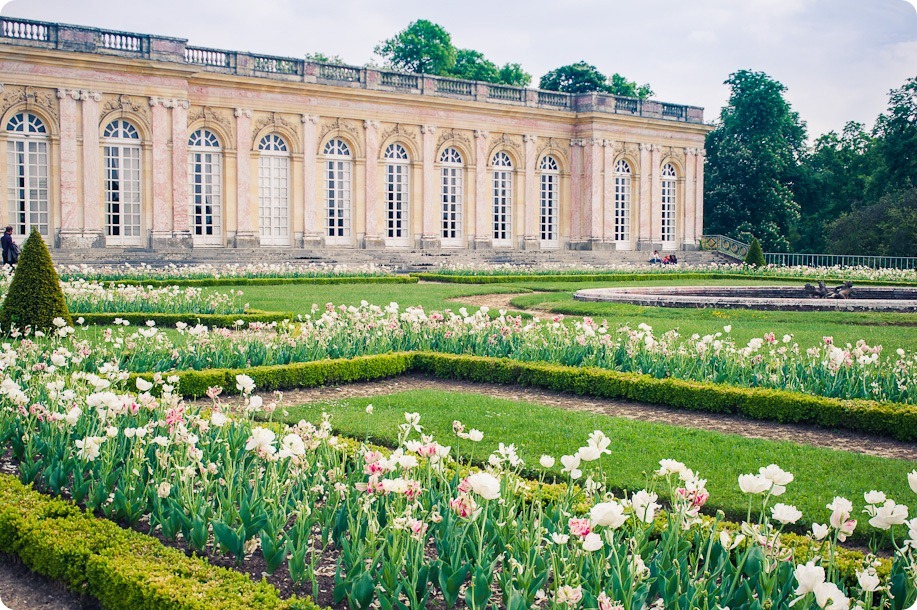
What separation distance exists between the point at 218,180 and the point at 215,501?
30535 mm

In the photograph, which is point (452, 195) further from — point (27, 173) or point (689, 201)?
point (27, 173)

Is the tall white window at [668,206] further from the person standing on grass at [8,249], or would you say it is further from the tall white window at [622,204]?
the person standing on grass at [8,249]

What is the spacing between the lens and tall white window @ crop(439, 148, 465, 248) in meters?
39.6

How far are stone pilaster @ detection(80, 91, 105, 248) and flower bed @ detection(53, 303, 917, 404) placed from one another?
65.9 feet

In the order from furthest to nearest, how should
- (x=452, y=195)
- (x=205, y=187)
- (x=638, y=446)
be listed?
(x=452, y=195) → (x=205, y=187) → (x=638, y=446)

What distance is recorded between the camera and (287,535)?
462 centimetres

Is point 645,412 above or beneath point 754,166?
beneath

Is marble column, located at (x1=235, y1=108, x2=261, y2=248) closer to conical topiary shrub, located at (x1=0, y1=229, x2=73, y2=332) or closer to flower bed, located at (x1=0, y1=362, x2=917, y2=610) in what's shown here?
conical topiary shrub, located at (x1=0, y1=229, x2=73, y2=332)

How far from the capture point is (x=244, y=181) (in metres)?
34.3

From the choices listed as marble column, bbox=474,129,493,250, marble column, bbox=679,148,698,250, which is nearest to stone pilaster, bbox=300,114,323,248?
marble column, bbox=474,129,493,250

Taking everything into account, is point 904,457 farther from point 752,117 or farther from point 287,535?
point 752,117

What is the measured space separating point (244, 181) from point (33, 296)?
22335 millimetres

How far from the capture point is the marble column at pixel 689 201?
45.4 metres

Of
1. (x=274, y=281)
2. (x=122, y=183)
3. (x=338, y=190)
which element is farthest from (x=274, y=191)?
(x=274, y=281)
